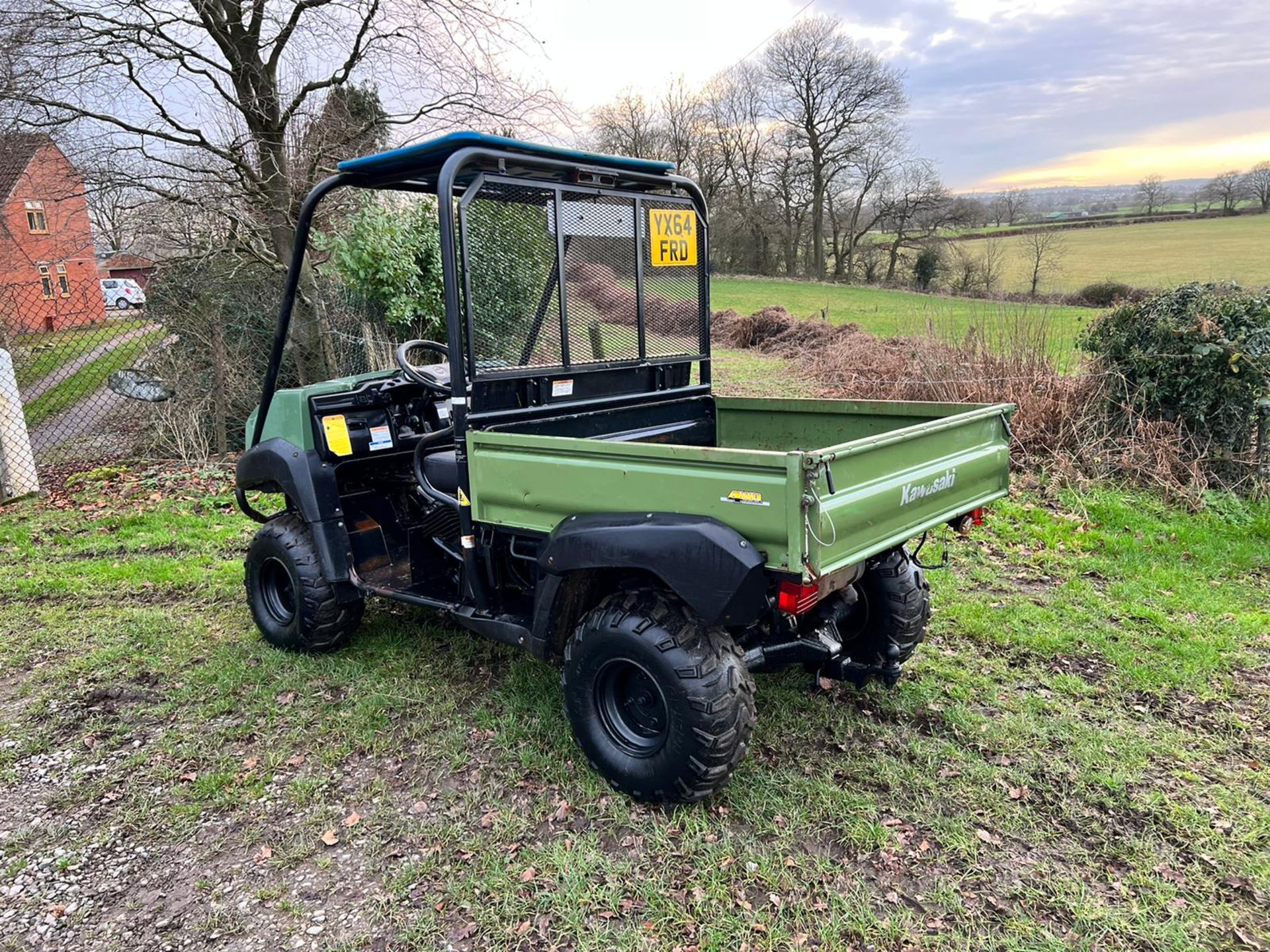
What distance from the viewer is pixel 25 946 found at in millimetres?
2340

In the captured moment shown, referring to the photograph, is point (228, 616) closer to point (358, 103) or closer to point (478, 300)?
point (478, 300)

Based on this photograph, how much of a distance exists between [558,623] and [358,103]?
7.91 metres

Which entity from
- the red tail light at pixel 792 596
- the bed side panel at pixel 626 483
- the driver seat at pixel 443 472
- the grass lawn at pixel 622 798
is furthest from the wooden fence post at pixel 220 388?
the red tail light at pixel 792 596

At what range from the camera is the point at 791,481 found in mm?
2283

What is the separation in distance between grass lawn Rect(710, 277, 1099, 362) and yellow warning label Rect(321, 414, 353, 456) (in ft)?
12.3

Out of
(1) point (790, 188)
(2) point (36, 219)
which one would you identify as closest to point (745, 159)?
(1) point (790, 188)

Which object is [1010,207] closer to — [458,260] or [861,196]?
[861,196]

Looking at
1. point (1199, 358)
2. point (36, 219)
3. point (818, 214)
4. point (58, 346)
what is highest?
point (818, 214)

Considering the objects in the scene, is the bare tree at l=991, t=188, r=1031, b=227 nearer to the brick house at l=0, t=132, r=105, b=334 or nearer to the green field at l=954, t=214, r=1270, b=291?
the green field at l=954, t=214, r=1270, b=291

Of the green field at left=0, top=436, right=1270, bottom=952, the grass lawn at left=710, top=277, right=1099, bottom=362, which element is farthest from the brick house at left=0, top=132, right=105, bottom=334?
the grass lawn at left=710, top=277, right=1099, bottom=362

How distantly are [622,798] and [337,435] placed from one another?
2086 millimetres

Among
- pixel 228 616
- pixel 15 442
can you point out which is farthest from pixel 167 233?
pixel 228 616

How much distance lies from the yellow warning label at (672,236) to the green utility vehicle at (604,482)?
0.4 inches

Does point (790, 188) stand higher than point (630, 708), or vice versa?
point (790, 188)
